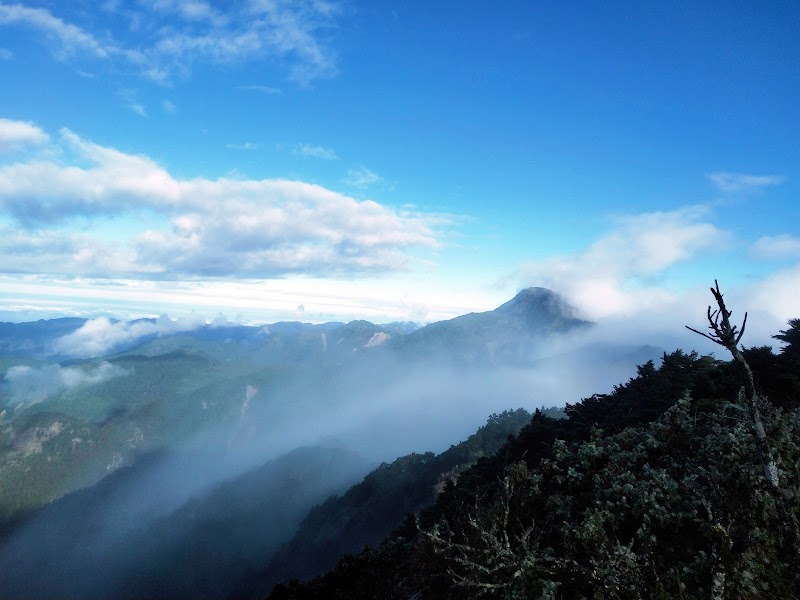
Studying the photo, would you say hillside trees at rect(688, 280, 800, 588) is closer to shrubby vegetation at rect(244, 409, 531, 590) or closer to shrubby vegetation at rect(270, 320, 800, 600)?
shrubby vegetation at rect(270, 320, 800, 600)

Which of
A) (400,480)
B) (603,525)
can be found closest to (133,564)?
(400,480)

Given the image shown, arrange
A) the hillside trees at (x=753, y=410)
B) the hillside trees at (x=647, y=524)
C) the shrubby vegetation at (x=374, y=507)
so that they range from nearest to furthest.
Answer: the hillside trees at (x=753, y=410)
the hillside trees at (x=647, y=524)
the shrubby vegetation at (x=374, y=507)

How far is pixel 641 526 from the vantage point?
46.9ft

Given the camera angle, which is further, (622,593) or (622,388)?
(622,388)

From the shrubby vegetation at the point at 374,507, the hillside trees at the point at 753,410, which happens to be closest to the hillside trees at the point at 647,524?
the hillside trees at the point at 753,410

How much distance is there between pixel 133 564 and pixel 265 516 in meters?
50.5

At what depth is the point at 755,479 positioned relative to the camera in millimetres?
13992

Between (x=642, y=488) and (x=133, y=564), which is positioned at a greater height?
(x=642, y=488)

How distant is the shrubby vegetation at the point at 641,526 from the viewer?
1130cm

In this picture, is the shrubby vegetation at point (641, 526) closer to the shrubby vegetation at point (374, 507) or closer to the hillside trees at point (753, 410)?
the hillside trees at point (753, 410)

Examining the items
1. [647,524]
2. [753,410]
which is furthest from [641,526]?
[753,410]

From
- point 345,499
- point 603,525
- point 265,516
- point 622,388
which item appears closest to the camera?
point 603,525

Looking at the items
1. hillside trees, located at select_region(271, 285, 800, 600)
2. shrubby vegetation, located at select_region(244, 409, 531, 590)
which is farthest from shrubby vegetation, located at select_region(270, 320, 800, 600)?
shrubby vegetation, located at select_region(244, 409, 531, 590)

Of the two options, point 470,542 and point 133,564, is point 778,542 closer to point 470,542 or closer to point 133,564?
point 470,542
